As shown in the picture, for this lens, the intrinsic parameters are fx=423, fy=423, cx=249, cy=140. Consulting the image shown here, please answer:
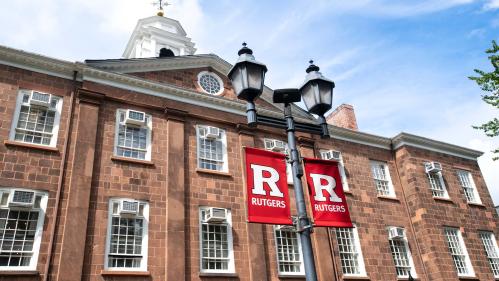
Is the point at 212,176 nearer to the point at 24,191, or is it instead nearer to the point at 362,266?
the point at 24,191

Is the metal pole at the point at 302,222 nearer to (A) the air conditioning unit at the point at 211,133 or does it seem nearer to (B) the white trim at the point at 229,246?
(B) the white trim at the point at 229,246

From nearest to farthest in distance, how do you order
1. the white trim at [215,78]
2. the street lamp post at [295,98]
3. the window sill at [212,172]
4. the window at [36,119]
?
the street lamp post at [295,98]
the window at [36,119]
the window sill at [212,172]
the white trim at [215,78]

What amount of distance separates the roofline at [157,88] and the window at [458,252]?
4.46m

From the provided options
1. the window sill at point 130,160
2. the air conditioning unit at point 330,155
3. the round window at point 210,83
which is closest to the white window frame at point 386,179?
the air conditioning unit at point 330,155

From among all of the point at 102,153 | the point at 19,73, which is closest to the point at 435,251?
the point at 102,153

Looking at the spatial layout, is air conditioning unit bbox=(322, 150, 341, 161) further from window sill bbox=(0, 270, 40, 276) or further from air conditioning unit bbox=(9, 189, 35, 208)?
window sill bbox=(0, 270, 40, 276)

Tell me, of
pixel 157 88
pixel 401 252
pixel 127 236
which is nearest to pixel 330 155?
pixel 401 252

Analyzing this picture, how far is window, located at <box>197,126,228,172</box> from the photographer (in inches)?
622

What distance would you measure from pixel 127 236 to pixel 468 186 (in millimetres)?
17963

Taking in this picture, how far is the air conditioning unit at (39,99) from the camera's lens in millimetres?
13258

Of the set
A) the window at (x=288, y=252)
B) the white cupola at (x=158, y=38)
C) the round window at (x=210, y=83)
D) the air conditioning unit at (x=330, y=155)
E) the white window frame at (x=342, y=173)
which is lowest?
the window at (x=288, y=252)

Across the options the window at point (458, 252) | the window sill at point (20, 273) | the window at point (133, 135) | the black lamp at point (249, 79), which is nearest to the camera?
the black lamp at point (249, 79)

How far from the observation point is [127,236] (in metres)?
13.0

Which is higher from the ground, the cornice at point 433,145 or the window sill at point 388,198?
the cornice at point 433,145
